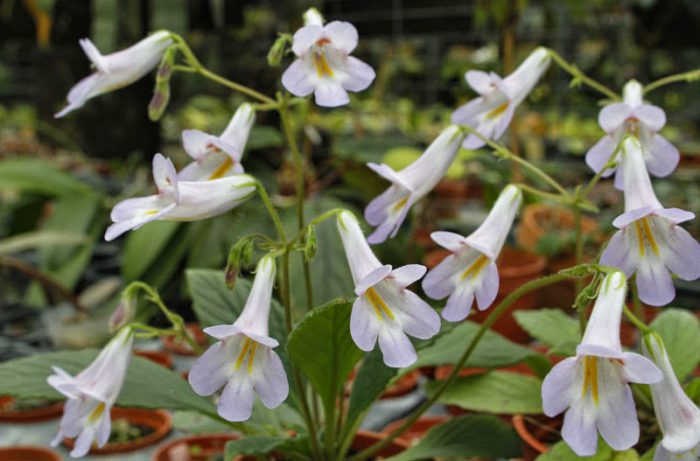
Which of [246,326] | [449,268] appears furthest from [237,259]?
[449,268]

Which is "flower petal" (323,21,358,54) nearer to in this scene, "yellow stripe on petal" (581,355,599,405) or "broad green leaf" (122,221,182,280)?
"yellow stripe on petal" (581,355,599,405)

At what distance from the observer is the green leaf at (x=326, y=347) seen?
77 cm

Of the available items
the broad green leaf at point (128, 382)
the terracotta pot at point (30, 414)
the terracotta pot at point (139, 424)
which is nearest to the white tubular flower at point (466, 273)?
the broad green leaf at point (128, 382)

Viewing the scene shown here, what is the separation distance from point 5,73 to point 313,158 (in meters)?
5.45

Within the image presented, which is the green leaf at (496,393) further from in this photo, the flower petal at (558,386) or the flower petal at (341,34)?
the flower petal at (341,34)

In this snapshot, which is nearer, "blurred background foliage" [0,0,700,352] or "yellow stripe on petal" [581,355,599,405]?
A: "yellow stripe on petal" [581,355,599,405]

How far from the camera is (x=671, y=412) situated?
693mm

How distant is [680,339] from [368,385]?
41 centimetres

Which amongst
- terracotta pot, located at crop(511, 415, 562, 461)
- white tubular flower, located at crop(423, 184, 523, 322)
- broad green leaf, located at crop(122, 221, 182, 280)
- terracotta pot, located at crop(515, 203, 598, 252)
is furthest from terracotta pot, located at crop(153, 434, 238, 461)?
terracotta pot, located at crop(515, 203, 598, 252)

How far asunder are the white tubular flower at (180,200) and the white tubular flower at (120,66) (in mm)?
208

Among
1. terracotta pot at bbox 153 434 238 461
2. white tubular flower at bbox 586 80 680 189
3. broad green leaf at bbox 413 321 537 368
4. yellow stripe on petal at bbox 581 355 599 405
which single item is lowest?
terracotta pot at bbox 153 434 238 461

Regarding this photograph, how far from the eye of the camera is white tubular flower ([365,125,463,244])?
85 cm

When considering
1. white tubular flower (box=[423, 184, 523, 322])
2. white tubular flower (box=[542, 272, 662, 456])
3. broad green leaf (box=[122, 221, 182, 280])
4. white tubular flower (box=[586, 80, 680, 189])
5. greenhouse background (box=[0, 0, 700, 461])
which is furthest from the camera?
broad green leaf (box=[122, 221, 182, 280])

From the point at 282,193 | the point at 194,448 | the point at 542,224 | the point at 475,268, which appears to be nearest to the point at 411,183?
the point at 475,268
